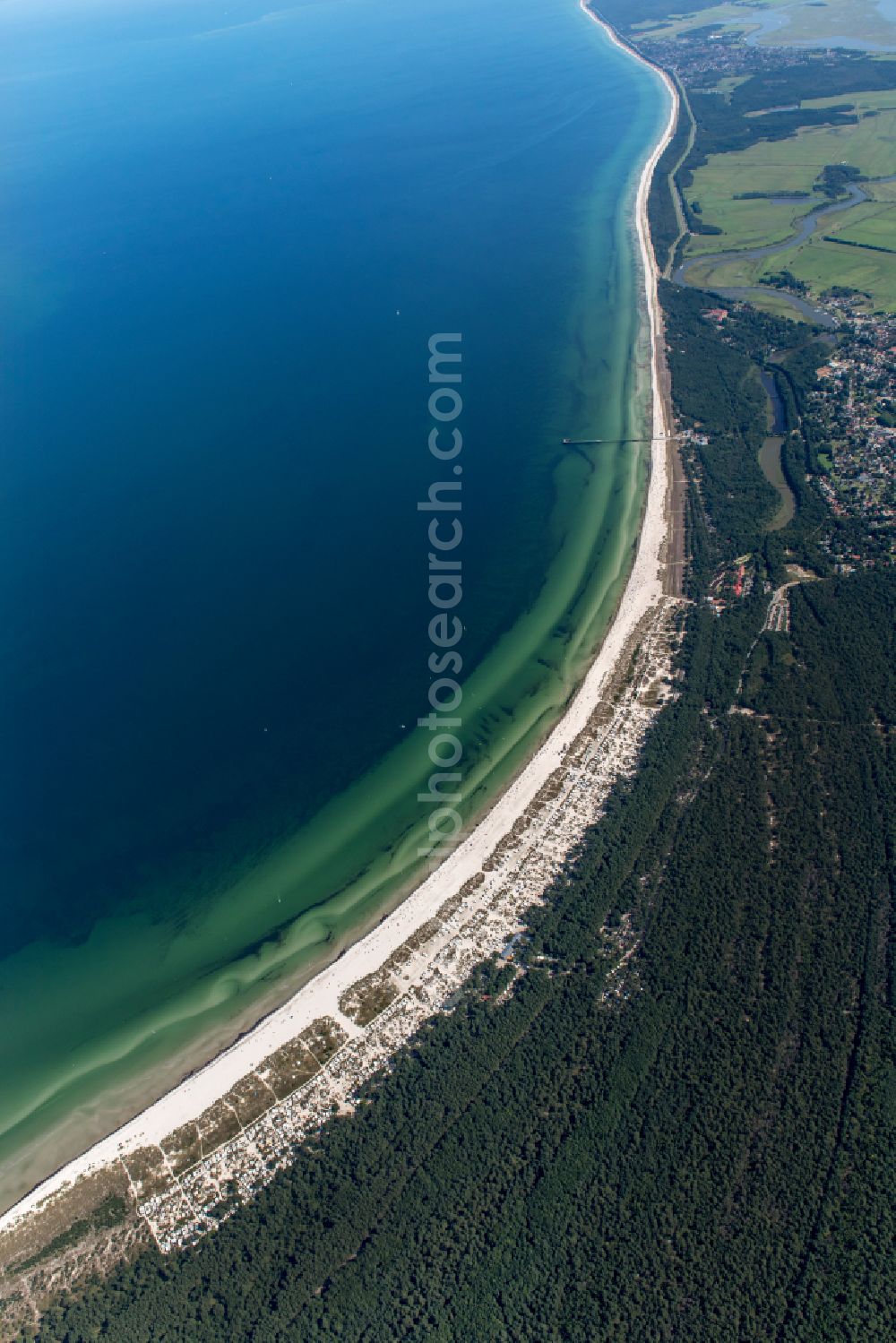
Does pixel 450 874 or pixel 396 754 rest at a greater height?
pixel 396 754

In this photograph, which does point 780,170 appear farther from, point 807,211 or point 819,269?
point 819,269

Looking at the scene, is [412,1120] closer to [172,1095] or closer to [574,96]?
[172,1095]

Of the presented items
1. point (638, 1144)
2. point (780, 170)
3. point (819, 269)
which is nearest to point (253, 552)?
point (638, 1144)

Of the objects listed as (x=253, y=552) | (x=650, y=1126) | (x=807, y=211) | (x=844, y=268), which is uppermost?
(x=807, y=211)

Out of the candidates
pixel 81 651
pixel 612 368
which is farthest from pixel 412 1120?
pixel 612 368

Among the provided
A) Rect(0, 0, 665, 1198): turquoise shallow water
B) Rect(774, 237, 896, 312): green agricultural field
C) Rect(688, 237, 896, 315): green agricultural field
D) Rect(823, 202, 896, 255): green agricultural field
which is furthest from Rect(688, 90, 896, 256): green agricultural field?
Rect(0, 0, 665, 1198): turquoise shallow water

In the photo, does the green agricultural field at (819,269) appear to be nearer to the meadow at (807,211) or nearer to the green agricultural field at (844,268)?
the green agricultural field at (844,268)

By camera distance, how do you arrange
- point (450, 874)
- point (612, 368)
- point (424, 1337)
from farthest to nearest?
point (612, 368), point (450, 874), point (424, 1337)
